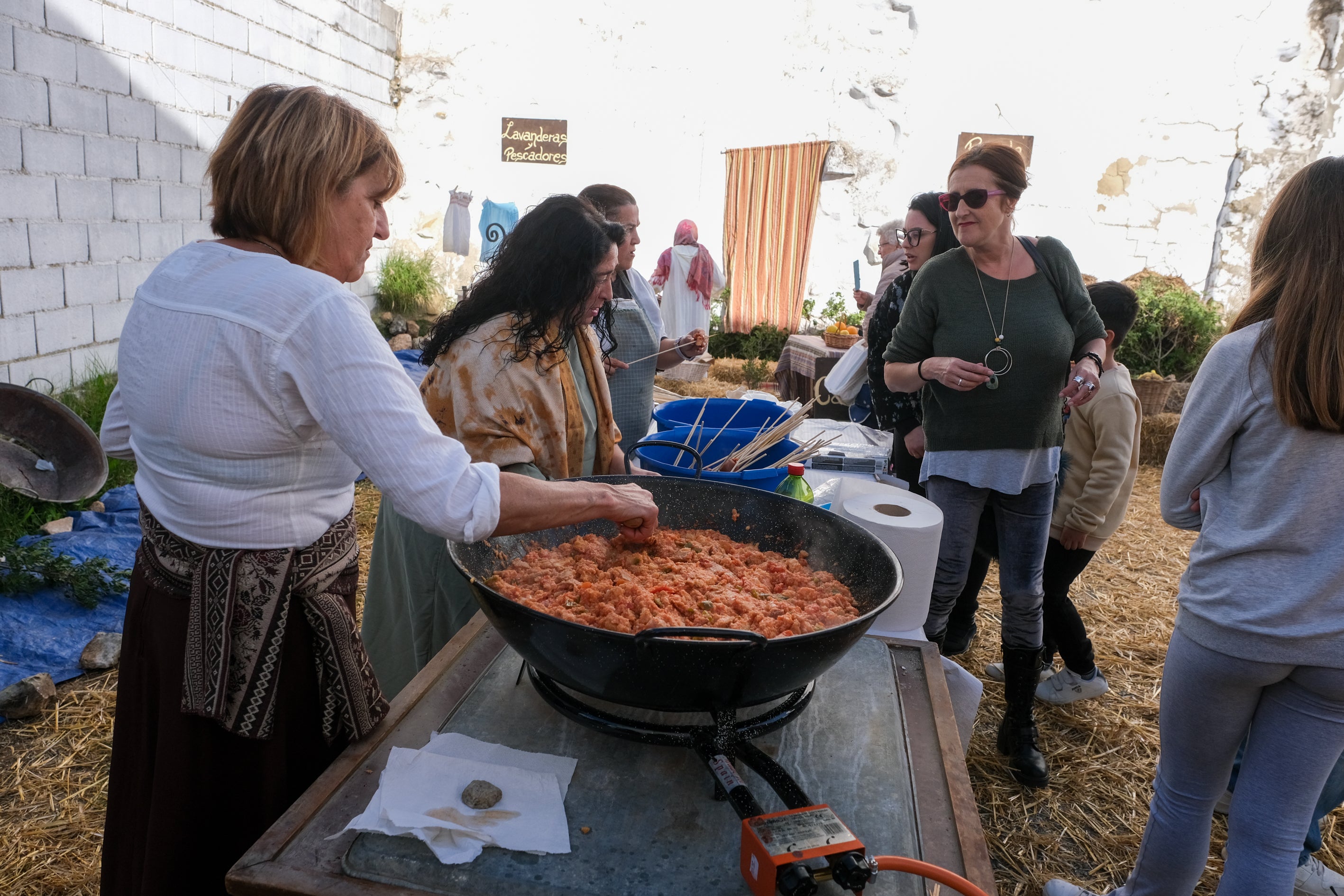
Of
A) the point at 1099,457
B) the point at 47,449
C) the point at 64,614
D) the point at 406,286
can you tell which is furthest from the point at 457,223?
the point at 1099,457

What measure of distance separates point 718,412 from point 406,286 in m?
7.06

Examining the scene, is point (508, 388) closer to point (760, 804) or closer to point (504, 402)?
point (504, 402)

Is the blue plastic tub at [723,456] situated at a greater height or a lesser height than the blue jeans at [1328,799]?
greater

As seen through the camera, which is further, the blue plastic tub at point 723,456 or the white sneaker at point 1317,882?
the white sneaker at point 1317,882

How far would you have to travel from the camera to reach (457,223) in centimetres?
966

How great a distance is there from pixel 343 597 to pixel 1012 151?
96.0 inches

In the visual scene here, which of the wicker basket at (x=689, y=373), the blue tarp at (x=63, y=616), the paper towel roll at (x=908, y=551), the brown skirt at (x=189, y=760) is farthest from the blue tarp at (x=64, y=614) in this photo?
the wicker basket at (x=689, y=373)

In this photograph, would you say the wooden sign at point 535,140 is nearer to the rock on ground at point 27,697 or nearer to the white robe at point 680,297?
the white robe at point 680,297

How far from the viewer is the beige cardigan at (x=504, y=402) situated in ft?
7.03

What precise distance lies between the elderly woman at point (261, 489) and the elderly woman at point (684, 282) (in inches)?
299

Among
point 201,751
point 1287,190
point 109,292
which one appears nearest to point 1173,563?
point 1287,190

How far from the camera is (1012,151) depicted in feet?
8.94

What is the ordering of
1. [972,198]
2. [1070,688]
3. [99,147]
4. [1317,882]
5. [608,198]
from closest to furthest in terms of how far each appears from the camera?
[1317,882] < [972,198] < [1070,688] < [608,198] < [99,147]

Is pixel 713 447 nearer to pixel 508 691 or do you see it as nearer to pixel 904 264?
pixel 508 691
